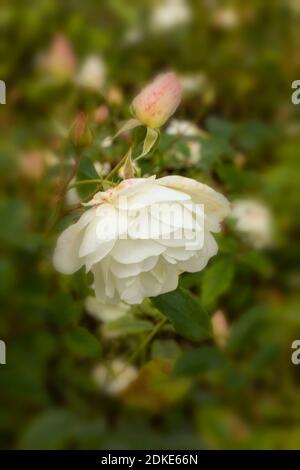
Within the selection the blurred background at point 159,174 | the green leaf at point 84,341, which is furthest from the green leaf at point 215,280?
the green leaf at point 84,341

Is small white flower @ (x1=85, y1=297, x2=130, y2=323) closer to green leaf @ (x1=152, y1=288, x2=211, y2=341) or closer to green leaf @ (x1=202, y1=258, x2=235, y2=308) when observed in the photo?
green leaf @ (x1=202, y1=258, x2=235, y2=308)

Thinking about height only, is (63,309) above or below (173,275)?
above

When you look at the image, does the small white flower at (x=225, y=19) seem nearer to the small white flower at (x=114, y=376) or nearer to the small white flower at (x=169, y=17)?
the small white flower at (x=169, y=17)

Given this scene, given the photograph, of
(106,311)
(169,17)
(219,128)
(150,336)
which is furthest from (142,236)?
(169,17)

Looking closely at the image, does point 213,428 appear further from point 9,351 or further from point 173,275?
point 173,275

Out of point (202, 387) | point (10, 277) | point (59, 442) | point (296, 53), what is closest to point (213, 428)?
point (202, 387)

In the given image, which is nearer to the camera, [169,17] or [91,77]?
[91,77]

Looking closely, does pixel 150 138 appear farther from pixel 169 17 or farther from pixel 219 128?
pixel 169 17
